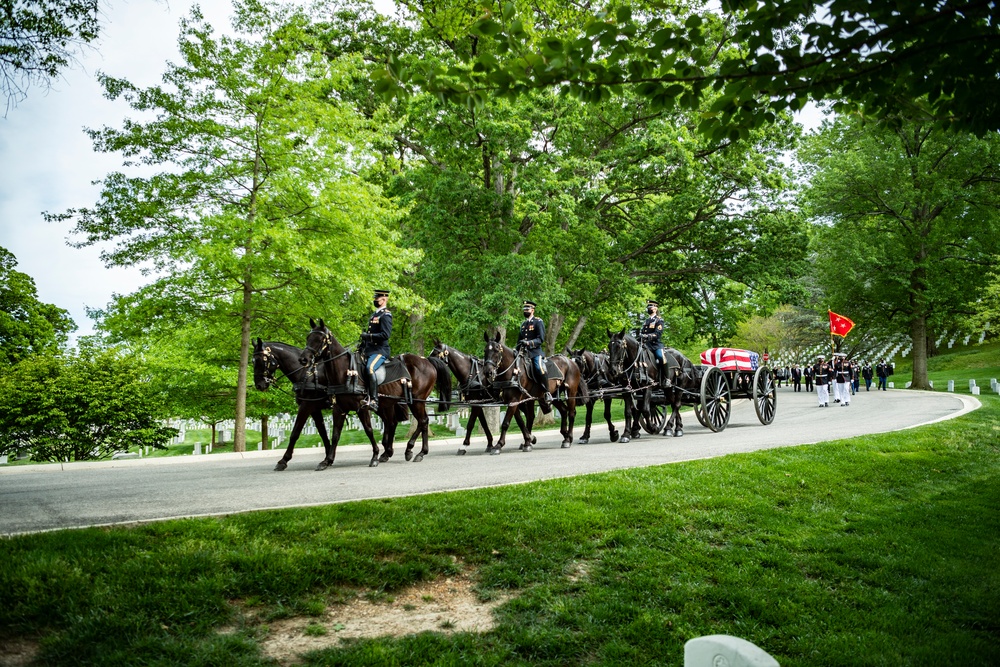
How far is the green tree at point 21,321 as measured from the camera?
22.6m

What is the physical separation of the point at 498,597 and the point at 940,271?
38456mm

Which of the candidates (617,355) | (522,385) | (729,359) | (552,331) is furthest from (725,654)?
(552,331)

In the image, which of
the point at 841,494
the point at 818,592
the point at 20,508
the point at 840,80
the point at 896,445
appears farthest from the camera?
the point at 896,445

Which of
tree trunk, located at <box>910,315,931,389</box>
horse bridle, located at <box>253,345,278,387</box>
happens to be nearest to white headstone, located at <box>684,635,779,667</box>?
horse bridle, located at <box>253,345,278,387</box>

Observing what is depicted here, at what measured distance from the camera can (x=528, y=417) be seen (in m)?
15.0

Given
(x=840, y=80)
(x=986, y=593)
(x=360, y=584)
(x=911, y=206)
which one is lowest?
(x=986, y=593)

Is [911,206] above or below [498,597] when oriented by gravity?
above

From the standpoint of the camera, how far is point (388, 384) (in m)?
11.8

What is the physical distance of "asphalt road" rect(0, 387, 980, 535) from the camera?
7223 mm

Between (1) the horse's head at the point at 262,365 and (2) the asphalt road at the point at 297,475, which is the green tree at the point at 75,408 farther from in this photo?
(1) the horse's head at the point at 262,365

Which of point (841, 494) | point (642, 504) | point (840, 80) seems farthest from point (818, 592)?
point (840, 80)

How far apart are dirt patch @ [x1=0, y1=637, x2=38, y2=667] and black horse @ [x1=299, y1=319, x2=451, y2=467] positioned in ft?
Answer: 22.3

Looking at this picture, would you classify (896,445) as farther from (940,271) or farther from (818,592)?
(940,271)

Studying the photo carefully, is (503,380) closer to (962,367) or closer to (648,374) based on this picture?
(648,374)
